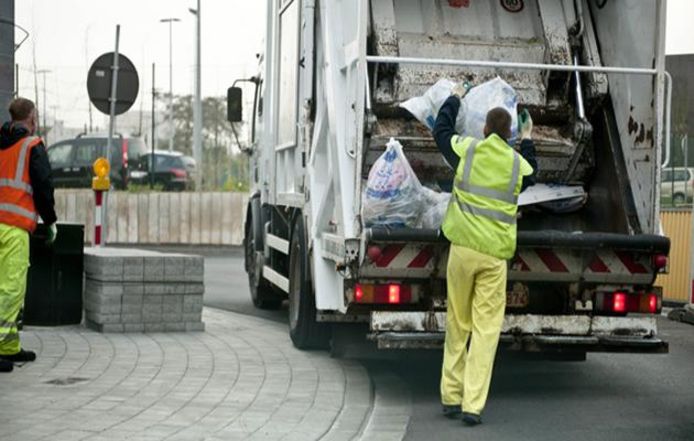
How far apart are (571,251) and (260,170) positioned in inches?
210

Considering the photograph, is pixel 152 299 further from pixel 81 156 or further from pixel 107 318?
pixel 81 156

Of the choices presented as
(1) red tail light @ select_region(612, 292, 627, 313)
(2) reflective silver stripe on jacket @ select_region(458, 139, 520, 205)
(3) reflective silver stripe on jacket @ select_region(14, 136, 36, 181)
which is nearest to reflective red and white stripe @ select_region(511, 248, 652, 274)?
(1) red tail light @ select_region(612, 292, 627, 313)

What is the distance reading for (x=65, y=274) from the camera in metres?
11.7

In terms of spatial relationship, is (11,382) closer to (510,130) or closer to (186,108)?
(510,130)

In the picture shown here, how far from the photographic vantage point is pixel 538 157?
9.63 m

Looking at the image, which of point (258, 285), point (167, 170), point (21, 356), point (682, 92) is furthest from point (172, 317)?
point (167, 170)

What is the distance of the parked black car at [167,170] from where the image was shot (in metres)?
33.7

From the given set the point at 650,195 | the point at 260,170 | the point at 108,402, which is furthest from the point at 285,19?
the point at 108,402

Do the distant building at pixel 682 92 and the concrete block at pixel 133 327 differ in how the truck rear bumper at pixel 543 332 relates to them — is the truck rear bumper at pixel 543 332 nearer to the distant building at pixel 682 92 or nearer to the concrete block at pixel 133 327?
the concrete block at pixel 133 327

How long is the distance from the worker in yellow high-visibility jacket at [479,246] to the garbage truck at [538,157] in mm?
342

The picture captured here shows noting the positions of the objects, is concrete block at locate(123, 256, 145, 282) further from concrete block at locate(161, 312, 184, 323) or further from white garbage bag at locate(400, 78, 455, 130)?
white garbage bag at locate(400, 78, 455, 130)

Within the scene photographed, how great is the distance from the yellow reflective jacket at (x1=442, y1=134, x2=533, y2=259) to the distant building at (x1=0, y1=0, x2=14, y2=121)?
377 cm

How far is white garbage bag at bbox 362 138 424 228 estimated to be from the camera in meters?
8.72

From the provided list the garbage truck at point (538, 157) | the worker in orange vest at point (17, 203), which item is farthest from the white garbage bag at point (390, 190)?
the worker in orange vest at point (17, 203)
